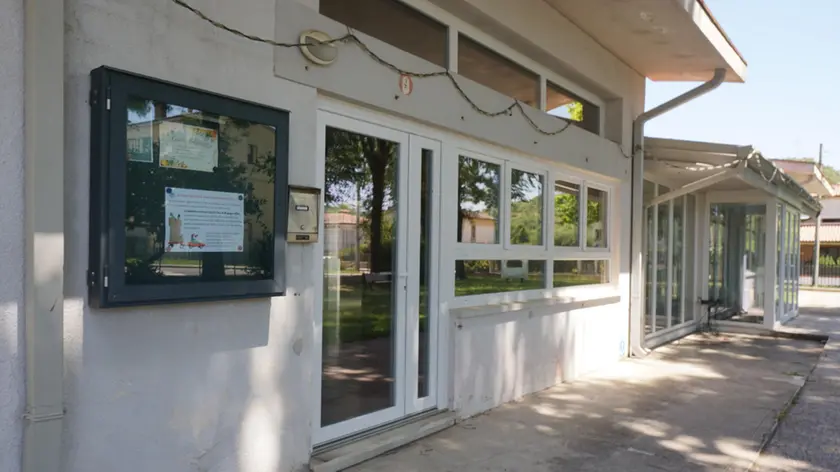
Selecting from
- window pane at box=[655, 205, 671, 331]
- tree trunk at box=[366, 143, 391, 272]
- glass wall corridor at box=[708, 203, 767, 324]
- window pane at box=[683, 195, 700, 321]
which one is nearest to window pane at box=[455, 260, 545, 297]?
tree trunk at box=[366, 143, 391, 272]

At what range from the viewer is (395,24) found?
14.9 feet

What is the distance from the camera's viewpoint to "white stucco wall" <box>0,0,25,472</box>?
8.01 ft

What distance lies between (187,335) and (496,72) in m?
3.74

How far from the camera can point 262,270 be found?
3.38m

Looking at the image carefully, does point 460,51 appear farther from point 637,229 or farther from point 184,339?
point 637,229

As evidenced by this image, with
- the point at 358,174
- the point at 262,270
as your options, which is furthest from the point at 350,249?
the point at 262,270

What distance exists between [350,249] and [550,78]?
344 centimetres

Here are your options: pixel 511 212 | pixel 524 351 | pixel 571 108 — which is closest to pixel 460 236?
pixel 511 212

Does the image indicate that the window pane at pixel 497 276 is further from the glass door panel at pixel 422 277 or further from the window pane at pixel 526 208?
the glass door panel at pixel 422 277

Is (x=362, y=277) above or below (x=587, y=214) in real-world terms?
below

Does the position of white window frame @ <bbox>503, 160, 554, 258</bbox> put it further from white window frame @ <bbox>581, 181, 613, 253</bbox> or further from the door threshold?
the door threshold

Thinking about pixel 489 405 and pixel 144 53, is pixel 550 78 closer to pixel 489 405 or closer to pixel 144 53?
pixel 489 405

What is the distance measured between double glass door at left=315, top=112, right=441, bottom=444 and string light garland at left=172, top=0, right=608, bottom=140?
43 cm

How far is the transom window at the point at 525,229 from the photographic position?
17.3 feet
